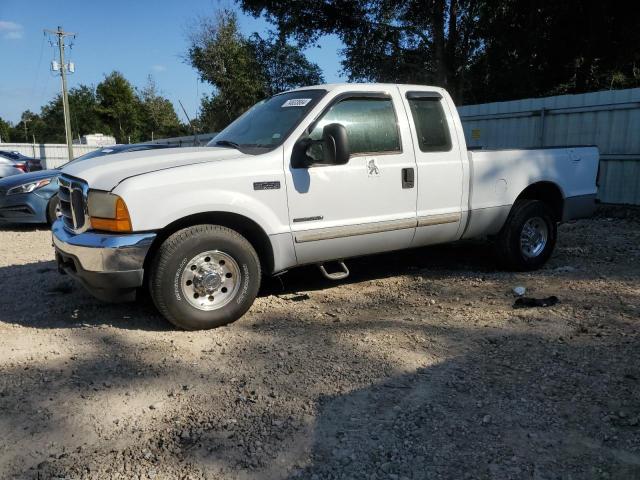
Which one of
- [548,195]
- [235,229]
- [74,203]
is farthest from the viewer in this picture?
[548,195]

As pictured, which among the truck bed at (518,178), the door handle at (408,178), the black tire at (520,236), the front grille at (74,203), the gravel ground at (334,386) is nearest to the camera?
the gravel ground at (334,386)

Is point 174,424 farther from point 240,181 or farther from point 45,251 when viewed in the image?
point 45,251

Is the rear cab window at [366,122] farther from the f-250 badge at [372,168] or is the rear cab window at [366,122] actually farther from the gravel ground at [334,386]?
the gravel ground at [334,386]

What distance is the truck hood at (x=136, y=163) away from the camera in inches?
152

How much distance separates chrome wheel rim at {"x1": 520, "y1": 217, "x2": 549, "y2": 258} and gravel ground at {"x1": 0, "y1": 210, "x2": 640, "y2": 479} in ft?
2.23

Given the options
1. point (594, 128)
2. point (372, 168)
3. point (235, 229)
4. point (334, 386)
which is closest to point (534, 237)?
point (372, 168)

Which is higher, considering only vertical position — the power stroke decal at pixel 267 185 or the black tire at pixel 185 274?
the power stroke decal at pixel 267 185

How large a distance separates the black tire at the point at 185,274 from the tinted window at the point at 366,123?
1167 mm

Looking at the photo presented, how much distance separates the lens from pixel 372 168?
4648mm

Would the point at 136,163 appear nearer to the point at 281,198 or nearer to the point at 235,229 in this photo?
the point at 235,229

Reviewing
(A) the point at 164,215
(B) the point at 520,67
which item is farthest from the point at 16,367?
(B) the point at 520,67

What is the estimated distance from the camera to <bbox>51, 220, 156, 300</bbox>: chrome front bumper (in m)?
3.76

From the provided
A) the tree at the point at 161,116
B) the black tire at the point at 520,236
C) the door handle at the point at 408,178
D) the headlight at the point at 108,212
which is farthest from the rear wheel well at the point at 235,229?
the tree at the point at 161,116

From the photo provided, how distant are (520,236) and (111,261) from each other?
4.16 metres
